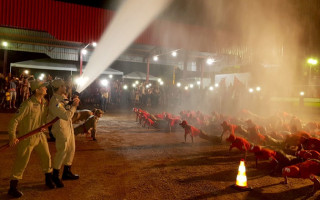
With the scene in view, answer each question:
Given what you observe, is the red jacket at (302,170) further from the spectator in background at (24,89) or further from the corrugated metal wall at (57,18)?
the spectator in background at (24,89)

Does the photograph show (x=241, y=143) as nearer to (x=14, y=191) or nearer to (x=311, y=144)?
(x=311, y=144)

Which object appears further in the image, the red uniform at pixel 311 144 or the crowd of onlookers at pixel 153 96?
the crowd of onlookers at pixel 153 96

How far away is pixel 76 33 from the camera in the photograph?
1323 centimetres

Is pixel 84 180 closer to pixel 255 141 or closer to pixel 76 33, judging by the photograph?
pixel 255 141

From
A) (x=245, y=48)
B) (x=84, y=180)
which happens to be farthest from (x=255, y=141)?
(x=245, y=48)

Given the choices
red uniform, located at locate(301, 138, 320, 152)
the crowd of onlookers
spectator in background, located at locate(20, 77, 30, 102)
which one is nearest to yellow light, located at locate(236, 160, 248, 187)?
red uniform, located at locate(301, 138, 320, 152)

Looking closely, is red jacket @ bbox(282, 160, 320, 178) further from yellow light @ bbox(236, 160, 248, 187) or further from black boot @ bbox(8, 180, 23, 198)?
black boot @ bbox(8, 180, 23, 198)

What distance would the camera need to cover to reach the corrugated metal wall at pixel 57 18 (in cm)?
1180

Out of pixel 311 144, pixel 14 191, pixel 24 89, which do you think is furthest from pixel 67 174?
pixel 24 89

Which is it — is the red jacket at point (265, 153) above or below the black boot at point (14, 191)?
above

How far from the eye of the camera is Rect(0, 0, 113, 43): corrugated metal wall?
1180 cm

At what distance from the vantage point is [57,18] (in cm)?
1273

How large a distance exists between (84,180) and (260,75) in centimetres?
2379

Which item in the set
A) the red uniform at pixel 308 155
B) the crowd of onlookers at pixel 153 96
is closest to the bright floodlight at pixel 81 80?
the crowd of onlookers at pixel 153 96
